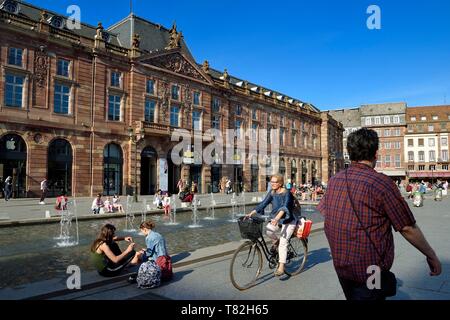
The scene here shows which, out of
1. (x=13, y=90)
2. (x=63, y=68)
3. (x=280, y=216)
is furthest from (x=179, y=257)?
(x=63, y=68)

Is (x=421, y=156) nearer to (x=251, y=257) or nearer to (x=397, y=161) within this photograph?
(x=397, y=161)

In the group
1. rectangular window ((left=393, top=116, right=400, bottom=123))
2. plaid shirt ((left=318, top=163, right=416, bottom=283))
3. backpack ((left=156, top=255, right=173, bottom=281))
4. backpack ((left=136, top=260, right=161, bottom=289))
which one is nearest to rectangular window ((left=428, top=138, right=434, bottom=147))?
rectangular window ((left=393, top=116, right=400, bottom=123))

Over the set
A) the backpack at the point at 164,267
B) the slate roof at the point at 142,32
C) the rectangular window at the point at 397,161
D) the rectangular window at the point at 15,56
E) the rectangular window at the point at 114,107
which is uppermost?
the slate roof at the point at 142,32

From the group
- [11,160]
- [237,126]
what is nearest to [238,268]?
[11,160]

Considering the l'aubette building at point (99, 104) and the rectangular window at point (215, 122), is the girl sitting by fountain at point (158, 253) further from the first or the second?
the rectangular window at point (215, 122)

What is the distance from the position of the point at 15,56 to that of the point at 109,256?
84.8ft

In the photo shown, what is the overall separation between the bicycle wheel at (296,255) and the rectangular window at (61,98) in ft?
87.3

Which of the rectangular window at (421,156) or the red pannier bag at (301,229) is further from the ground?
the rectangular window at (421,156)

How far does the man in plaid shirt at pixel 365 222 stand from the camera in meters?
2.80

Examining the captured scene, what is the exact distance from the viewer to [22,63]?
26.8 meters

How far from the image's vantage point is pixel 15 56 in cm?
2641

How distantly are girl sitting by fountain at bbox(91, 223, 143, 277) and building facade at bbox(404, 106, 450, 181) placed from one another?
278 ft

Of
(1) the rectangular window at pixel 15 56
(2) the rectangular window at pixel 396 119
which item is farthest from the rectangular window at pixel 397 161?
(1) the rectangular window at pixel 15 56

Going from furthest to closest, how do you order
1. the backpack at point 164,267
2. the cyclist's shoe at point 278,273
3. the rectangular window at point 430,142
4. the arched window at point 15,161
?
the rectangular window at point 430,142, the arched window at point 15,161, the cyclist's shoe at point 278,273, the backpack at point 164,267
